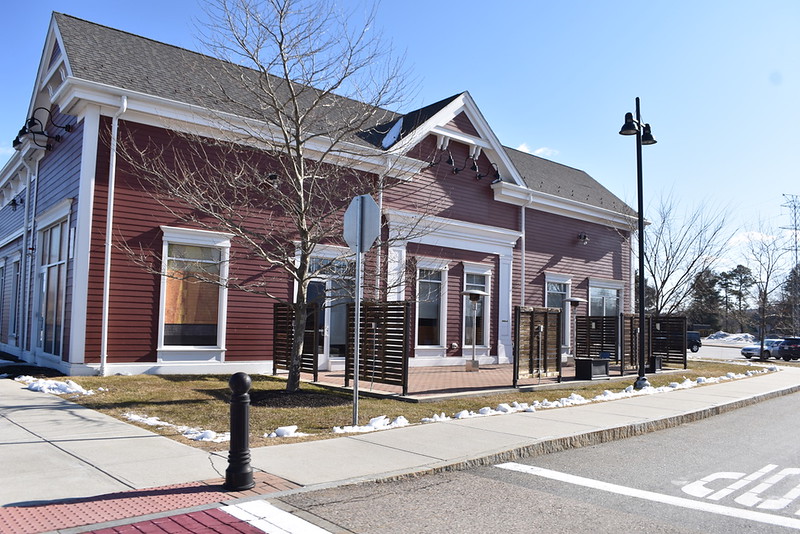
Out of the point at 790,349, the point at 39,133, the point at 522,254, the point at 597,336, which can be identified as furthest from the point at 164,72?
the point at 790,349

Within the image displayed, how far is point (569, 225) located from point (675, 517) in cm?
2005

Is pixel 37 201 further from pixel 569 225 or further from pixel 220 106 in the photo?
pixel 569 225

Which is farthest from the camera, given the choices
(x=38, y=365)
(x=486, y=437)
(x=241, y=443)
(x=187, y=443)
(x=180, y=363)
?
(x=38, y=365)

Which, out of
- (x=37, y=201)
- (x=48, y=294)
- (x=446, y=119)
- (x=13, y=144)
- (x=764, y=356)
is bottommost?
(x=764, y=356)

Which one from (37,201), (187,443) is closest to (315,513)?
(187,443)

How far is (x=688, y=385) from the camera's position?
15.5 meters

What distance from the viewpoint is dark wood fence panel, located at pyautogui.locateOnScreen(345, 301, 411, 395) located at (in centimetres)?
1160

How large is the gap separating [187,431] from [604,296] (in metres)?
Answer: 21.7

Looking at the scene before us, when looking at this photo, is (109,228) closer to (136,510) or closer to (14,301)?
(14,301)

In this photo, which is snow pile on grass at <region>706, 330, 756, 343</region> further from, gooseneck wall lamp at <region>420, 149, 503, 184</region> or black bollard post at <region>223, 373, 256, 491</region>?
black bollard post at <region>223, 373, 256, 491</region>

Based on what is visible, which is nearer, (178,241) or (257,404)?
(257,404)

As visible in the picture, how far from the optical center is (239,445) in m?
5.36

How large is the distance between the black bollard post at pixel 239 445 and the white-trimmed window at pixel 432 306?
13485mm

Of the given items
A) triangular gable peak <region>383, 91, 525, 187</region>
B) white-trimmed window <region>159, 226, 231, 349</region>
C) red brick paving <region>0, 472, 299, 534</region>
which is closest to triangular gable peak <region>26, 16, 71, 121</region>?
white-trimmed window <region>159, 226, 231, 349</region>
